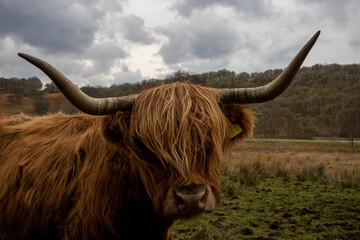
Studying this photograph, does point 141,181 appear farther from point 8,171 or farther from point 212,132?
point 8,171

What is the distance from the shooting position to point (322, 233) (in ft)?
15.0

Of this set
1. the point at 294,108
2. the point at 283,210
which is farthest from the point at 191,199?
the point at 294,108

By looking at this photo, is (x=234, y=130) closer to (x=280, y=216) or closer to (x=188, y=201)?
(x=188, y=201)

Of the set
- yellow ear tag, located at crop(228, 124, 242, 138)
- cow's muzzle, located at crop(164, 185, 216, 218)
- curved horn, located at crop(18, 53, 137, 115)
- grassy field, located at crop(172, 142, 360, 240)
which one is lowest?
grassy field, located at crop(172, 142, 360, 240)

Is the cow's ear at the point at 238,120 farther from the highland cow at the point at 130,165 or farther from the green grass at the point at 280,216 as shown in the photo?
the green grass at the point at 280,216

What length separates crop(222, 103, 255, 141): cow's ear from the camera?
2.84m

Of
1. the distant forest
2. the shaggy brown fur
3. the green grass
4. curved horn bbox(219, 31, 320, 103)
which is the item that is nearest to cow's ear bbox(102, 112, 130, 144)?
the shaggy brown fur

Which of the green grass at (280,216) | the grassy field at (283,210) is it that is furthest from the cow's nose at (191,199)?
the green grass at (280,216)

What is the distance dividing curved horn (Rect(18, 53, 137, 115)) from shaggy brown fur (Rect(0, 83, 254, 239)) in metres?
0.10

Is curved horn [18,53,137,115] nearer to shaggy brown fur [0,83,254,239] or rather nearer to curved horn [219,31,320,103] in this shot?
shaggy brown fur [0,83,254,239]

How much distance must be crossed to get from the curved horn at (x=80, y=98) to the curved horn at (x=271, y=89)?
1015 mm

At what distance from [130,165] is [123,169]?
0.08m

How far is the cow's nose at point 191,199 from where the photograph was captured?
6.16 ft

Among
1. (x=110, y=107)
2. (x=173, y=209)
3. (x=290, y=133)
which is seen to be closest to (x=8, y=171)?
(x=110, y=107)
